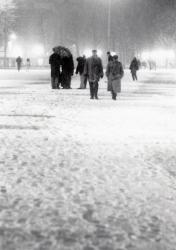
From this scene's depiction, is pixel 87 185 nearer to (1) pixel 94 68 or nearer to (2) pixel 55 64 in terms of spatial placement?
(1) pixel 94 68

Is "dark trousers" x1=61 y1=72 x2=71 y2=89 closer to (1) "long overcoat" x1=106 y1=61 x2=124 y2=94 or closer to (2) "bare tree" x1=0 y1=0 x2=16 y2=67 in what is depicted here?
(1) "long overcoat" x1=106 y1=61 x2=124 y2=94

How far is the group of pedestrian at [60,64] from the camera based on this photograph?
2625cm

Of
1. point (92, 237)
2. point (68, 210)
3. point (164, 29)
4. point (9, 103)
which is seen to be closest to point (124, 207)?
point (68, 210)

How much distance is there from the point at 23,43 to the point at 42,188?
87.7 meters

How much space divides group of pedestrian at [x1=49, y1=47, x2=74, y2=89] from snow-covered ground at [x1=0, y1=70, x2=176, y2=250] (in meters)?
14.2

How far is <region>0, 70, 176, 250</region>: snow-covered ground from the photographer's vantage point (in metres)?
4.37

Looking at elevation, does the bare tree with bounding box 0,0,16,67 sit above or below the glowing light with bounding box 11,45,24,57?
above

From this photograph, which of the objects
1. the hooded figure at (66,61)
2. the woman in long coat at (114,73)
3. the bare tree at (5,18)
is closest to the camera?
the woman in long coat at (114,73)

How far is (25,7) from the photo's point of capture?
90.7m

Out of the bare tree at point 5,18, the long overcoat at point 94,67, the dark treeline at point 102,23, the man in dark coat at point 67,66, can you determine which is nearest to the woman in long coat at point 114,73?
the long overcoat at point 94,67

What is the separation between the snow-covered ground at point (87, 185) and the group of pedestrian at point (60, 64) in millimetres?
14153

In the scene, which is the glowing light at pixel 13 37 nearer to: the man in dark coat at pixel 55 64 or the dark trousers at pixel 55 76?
the dark trousers at pixel 55 76

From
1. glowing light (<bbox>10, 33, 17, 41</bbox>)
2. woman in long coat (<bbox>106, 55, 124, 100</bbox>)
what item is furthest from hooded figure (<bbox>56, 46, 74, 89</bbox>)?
glowing light (<bbox>10, 33, 17, 41</bbox>)

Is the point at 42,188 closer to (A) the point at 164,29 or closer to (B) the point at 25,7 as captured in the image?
(A) the point at 164,29
